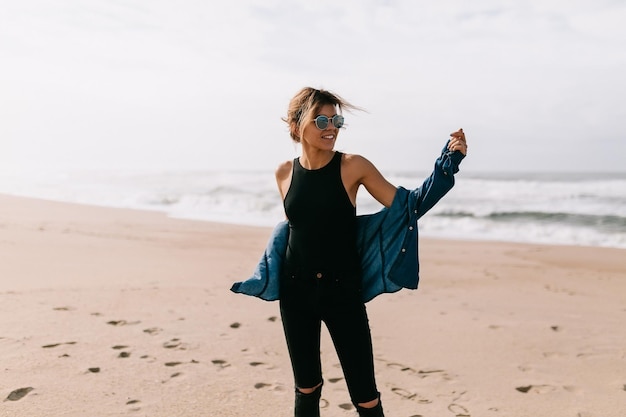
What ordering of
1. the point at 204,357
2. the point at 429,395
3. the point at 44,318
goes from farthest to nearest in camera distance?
the point at 44,318 < the point at 204,357 < the point at 429,395

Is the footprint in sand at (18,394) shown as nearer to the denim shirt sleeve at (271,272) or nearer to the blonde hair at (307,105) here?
the denim shirt sleeve at (271,272)

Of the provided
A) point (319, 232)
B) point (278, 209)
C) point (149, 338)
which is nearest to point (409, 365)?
point (149, 338)

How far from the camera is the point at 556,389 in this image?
448 centimetres

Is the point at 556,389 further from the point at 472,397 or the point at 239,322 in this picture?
the point at 239,322

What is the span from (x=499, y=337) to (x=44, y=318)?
4.71 m

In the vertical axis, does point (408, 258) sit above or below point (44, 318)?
above

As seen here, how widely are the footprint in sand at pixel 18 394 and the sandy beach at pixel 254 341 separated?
0.01 m

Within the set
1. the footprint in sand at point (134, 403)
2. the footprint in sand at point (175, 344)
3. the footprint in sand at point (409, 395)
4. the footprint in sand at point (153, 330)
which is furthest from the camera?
the footprint in sand at point (153, 330)

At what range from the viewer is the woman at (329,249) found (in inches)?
102

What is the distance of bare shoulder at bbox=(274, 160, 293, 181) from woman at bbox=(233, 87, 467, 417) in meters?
0.06

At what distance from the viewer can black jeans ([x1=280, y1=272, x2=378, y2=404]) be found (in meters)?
2.61

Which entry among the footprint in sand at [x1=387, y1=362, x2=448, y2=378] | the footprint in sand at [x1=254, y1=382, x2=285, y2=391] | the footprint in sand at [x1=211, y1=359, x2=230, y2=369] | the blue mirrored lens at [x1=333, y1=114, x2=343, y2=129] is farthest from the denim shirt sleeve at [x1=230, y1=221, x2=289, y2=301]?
the footprint in sand at [x1=387, y1=362, x2=448, y2=378]

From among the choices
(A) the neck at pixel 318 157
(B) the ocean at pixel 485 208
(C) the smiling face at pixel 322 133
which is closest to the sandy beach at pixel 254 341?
(A) the neck at pixel 318 157

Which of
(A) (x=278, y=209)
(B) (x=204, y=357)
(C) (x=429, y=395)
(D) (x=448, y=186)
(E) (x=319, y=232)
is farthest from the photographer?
(A) (x=278, y=209)
